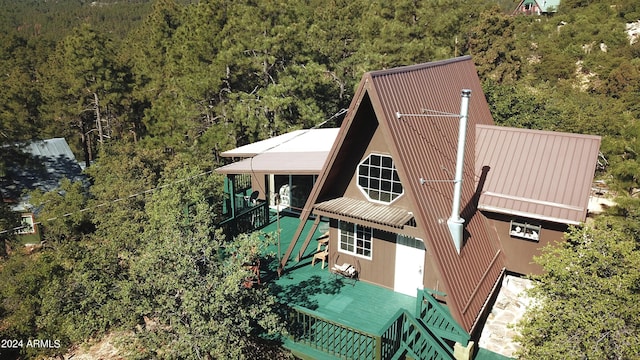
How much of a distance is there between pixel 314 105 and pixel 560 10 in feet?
183

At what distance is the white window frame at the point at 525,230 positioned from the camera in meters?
12.0

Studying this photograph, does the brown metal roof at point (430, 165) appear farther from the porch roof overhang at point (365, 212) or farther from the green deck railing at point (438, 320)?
the porch roof overhang at point (365, 212)

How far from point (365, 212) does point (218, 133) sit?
554 inches

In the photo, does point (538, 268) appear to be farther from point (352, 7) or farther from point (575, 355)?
point (352, 7)

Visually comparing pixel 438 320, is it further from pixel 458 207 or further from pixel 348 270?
pixel 348 270

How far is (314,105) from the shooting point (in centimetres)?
2327

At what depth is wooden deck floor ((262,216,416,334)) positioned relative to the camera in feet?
34.9

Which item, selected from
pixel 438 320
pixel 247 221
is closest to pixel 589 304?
pixel 438 320

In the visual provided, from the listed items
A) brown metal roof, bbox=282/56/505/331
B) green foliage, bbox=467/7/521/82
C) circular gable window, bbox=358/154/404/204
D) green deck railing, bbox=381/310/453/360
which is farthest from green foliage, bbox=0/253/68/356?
green foliage, bbox=467/7/521/82

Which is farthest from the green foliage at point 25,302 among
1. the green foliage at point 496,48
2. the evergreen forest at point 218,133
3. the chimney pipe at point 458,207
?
the green foliage at point 496,48

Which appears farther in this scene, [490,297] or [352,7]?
[352,7]

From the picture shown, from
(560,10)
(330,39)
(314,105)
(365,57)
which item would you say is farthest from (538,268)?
(560,10)

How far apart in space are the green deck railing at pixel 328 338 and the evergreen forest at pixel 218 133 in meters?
0.53

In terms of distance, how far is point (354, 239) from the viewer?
12211mm
